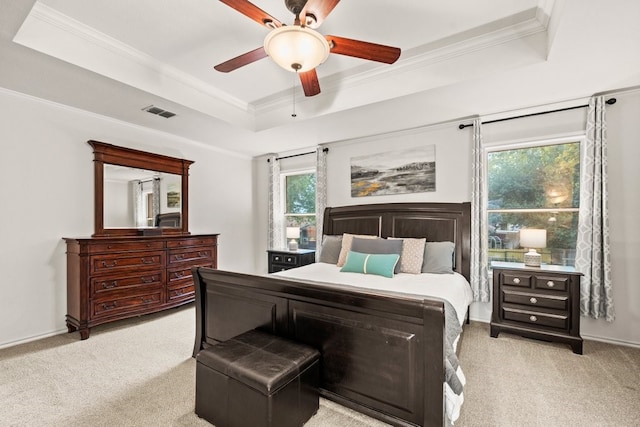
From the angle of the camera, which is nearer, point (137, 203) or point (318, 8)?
point (318, 8)

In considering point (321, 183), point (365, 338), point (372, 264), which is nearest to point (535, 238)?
point (372, 264)

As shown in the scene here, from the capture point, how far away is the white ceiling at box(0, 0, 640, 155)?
2.14 metres

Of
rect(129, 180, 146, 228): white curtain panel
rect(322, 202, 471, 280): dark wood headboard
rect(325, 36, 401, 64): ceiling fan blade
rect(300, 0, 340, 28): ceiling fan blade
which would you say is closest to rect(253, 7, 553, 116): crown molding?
rect(325, 36, 401, 64): ceiling fan blade

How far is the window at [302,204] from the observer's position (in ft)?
17.3

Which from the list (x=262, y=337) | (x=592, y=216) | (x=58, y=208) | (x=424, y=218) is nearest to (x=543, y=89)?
(x=592, y=216)

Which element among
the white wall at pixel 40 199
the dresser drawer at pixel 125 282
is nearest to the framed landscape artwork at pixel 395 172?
the dresser drawer at pixel 125 282

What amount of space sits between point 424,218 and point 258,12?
3023mm

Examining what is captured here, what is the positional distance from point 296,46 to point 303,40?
0.06m

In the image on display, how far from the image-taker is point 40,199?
3.17 m

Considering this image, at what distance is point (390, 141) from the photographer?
434 cm

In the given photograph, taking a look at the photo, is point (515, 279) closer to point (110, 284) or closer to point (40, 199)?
point (110, 284)

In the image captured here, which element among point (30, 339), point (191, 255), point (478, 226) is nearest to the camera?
point (30, 339)

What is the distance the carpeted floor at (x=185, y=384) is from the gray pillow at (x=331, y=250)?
1.77 metres

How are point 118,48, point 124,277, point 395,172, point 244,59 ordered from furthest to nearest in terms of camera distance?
point 395,172, point 124,277, point 118,48, point 244,59
